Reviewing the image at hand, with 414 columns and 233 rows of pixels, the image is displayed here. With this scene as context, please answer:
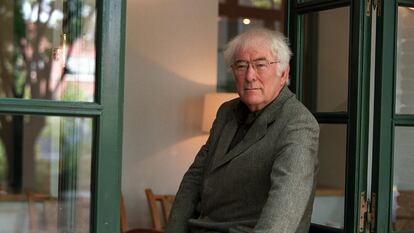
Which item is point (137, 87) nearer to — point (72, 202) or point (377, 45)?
point (377, 45)

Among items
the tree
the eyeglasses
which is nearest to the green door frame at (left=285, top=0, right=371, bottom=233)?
the eyeglasses

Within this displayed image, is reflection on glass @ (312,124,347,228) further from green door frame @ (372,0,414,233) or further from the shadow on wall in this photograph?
the shadow on wall

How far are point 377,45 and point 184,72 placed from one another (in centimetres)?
321

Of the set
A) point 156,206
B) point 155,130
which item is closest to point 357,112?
point 156,206

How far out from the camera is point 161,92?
5.74 meters

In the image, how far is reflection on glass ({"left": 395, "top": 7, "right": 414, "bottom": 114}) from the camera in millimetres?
2822

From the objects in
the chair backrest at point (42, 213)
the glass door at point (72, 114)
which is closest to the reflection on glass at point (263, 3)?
the glass door at point (72, 114)

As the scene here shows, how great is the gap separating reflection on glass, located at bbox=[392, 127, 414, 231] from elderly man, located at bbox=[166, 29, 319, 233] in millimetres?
578

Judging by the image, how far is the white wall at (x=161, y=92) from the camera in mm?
5625

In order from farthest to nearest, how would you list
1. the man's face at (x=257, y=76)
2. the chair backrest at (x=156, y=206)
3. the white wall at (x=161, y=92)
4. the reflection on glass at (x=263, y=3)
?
1. the reflection on glass at (x=263, y=3)
2. the white wall at (x=161, y=92)
3. the chair backrest at (x=156, y=206)
4. the man's face at (x=257, y=76)

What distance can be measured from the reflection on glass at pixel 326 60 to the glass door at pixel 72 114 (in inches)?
42.8

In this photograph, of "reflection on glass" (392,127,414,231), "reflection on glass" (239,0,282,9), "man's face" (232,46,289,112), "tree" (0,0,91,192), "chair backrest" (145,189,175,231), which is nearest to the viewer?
"tree" (0,0,91,192)

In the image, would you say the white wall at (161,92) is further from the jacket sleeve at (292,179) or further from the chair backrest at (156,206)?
the jacket sleeve at (292,179)

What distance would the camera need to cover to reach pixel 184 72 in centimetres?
584
